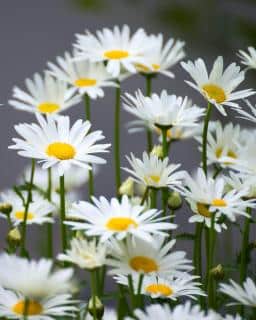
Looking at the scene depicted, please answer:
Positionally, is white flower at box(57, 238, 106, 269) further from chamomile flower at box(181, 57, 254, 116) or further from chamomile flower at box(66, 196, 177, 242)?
chamomile flower at box(181, 57, 254, 116)

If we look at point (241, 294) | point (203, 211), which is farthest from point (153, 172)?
point (241, 294)

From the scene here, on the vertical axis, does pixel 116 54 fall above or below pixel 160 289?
above

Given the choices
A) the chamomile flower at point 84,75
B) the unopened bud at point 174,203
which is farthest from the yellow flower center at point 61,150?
the chamomile flower at point 84,75

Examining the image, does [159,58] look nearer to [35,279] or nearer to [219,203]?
[219,203]

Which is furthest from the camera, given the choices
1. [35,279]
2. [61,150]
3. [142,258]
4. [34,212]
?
[34,212]

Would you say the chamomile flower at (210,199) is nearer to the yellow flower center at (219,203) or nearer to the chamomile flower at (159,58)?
the yellow flower center at (219,203)
